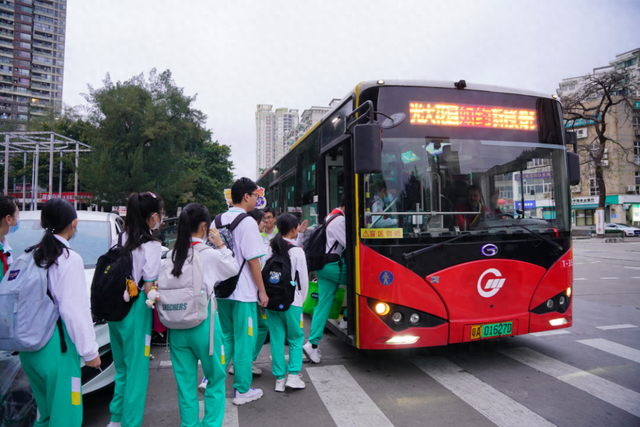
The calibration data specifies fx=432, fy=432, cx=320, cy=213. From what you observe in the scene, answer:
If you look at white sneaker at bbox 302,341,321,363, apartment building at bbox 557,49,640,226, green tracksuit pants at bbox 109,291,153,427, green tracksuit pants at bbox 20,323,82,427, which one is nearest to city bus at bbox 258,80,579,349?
white sneaker at bbox 302,341,321,363

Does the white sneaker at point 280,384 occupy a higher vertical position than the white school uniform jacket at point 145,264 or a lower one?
lower

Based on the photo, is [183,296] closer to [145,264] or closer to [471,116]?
[145,264]

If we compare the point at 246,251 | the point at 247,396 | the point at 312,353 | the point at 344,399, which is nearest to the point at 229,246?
the point at 246,251

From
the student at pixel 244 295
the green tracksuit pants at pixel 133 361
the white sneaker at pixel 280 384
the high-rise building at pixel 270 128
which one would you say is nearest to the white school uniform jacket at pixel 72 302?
the green tracksuit pants at pixel 133 361

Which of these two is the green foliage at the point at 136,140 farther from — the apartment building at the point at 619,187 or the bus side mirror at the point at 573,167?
the apartment building at the point at 619,187

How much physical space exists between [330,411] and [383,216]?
6.25ft

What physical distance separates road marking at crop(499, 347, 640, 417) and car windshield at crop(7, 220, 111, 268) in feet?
16.8

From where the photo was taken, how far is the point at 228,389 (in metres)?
4.39

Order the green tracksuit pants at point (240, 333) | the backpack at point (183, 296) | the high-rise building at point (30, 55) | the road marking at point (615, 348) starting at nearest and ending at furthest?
the backpack at point (183, 296) < the green tracksuit pants at point (240, 333) < the road marking at point (615, 348) < the high-rise building at point (30, 55)

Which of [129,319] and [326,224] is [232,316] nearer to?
[129,319]

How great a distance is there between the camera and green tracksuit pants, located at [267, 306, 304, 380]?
13.9 feet

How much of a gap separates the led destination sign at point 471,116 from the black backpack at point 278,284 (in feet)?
6.61

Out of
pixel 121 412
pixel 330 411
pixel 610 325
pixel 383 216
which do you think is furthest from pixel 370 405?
pixel 610 325

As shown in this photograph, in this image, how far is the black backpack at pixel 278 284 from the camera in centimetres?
405
